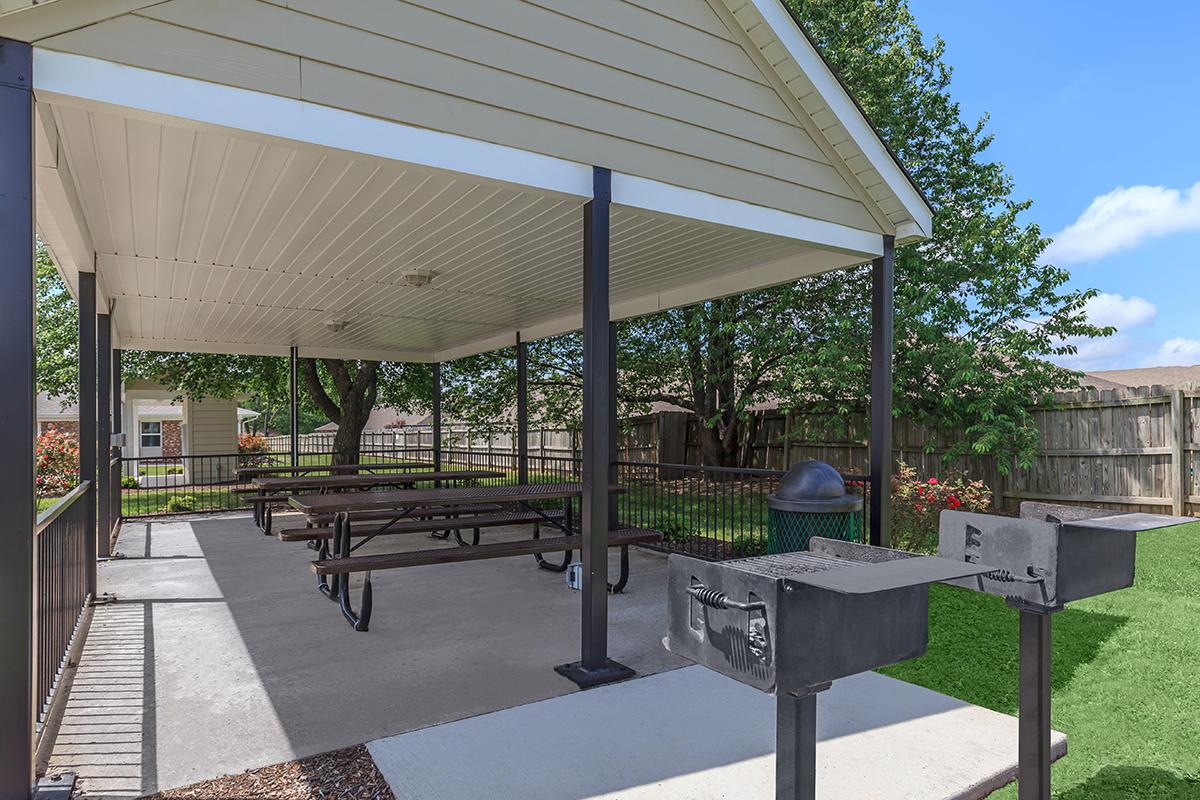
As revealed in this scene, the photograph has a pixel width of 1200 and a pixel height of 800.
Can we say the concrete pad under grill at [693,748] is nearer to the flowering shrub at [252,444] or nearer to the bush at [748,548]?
the bush at [748,548]

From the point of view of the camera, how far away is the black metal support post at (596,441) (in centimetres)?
341

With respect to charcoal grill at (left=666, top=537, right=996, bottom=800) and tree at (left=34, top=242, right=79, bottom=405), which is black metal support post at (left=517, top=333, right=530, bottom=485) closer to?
charcoal grill at (left=666, top=537, right=996, bottom=800)

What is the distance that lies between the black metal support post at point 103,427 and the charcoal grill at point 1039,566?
19.0ft

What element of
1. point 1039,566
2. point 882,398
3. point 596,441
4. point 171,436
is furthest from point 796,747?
point 171,436

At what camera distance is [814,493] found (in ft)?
13.2

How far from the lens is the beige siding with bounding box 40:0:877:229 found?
2557mm

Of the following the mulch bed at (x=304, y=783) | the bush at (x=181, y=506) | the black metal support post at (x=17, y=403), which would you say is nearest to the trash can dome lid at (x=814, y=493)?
the mulch bed at (x=304, y=783)

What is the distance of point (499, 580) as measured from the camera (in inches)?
220

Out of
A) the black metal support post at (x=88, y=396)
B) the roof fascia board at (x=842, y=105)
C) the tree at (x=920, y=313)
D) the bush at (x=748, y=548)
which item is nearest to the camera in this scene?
the roof fascia board at (x=842, y=105)

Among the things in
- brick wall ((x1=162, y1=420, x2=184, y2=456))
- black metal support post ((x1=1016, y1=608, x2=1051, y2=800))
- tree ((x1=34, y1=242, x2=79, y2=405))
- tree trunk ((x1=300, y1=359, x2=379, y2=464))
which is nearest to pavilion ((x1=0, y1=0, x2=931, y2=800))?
black metal support post ((x1=1016, y1=608, x2=1051, y2=800))

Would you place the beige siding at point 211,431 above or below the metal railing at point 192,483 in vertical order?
above

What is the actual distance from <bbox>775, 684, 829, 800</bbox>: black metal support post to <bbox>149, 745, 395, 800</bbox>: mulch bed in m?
1.46

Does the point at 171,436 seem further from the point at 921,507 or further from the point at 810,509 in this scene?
the point at 810,509

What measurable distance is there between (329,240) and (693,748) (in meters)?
3.84
